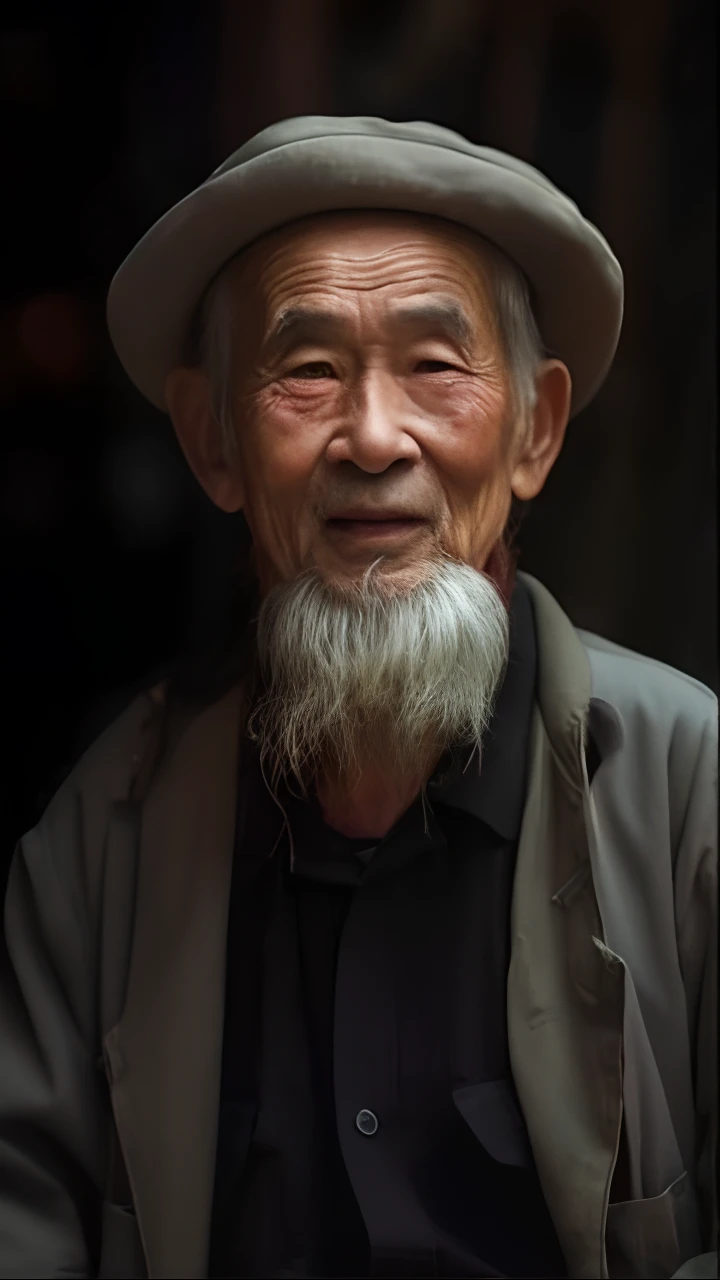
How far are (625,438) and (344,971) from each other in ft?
2.53

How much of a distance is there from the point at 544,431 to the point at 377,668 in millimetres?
382

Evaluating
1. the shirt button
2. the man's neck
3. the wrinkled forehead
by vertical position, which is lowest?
the shirt button

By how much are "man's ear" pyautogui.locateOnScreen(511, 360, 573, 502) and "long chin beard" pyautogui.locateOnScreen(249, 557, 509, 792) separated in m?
0.14

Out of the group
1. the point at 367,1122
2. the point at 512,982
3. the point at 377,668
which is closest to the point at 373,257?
the point at 377,668

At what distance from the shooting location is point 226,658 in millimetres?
1541

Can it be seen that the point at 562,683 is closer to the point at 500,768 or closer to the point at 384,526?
the point at 500,768

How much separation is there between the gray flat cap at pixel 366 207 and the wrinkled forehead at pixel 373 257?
15 millimetres

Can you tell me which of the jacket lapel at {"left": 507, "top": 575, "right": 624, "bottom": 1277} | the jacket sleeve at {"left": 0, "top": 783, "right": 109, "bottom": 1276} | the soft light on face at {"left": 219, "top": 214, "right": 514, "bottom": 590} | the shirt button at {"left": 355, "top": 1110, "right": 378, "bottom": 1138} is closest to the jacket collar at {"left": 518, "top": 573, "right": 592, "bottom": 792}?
the jacket lapel at {"left": 507, "top": 575, "right": 624, "bottom": 1277}

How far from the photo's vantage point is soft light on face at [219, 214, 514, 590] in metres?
1.37

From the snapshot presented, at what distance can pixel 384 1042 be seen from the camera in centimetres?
144

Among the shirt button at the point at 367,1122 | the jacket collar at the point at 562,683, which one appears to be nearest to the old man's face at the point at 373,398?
the jacket collar at the point at 562,683

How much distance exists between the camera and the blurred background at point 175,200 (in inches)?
56.2

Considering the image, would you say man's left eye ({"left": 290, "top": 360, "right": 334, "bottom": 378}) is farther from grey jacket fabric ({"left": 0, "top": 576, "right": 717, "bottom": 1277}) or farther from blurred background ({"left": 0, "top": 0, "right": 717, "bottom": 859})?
grey jacket fabric ({"left": 0, "top": 576, "right": 717, "bottom": 1277})

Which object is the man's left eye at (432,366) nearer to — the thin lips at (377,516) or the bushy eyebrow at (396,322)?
the bushy eyebrow at (396,322)
